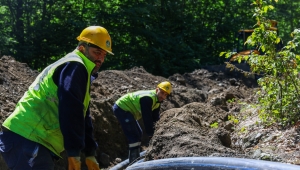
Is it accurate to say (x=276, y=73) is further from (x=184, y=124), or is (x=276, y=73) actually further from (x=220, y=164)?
(x=220, y=164)

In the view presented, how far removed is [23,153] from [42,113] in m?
0.29

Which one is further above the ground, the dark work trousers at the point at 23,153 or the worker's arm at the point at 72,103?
the worker's arm at the point at 72,103

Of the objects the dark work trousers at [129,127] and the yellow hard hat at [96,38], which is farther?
the dark work trousers at [129,127]

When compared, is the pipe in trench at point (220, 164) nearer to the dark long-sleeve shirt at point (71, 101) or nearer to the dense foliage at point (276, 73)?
the dark long-sleeve shirt at point (71, 101)

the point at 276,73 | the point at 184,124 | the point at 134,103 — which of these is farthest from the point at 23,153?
the point at 134,103

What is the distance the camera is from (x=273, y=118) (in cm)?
698

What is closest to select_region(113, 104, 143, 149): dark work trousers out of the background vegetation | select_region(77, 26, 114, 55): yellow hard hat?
select_region(77, 26, 114, 55): yellow hard hat

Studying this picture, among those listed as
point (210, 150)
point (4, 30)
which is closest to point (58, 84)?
point (210, 150)

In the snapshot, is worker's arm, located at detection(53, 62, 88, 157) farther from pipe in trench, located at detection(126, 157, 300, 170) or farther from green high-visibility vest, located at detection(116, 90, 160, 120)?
green high-visibility vest, located at detection(116, 90, 160, 120)

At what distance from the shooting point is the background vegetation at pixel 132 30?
21.5 meters

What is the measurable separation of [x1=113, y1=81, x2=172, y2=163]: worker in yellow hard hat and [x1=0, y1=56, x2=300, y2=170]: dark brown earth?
9.9 inches

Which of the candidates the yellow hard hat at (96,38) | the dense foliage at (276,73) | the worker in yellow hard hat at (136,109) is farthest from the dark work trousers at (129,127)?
the yellow hard hat at (96,38)

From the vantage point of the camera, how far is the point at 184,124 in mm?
6742

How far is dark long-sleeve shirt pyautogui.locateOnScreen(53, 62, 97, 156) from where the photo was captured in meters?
3.37
